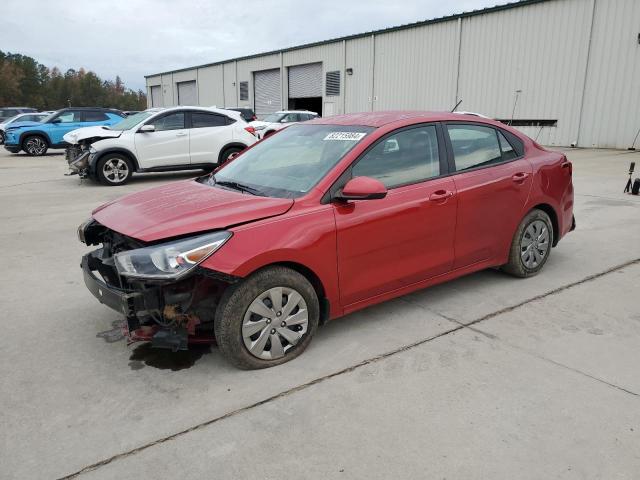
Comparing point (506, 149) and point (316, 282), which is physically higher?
point (506, 149)

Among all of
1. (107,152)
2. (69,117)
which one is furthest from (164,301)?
(69,117)

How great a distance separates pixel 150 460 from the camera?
2418 millimetres

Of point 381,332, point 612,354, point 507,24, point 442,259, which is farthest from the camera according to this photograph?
point 507,24

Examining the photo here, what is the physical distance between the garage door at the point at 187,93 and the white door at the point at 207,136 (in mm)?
36186

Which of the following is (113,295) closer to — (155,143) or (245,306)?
(245,306)

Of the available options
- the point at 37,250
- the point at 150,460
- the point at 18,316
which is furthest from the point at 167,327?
the point at 37,250

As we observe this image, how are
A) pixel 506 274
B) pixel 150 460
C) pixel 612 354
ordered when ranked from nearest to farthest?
1. pixel 150 460
2. pixel 612 354
3. pixel 506 274

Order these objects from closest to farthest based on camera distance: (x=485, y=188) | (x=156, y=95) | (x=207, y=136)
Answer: (x=485, y=188) < (x=207, y=136) < (x=156, y=95)

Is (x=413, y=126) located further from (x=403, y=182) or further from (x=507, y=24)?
(x=507, y=24)

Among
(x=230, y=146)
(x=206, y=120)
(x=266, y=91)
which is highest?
(x=266, y=91)

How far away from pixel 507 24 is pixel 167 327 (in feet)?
72.6

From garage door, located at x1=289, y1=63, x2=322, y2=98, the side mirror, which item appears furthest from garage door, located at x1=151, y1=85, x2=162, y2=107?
the side mirror

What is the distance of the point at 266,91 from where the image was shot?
1437 inches

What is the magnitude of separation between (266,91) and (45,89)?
6625 cm
